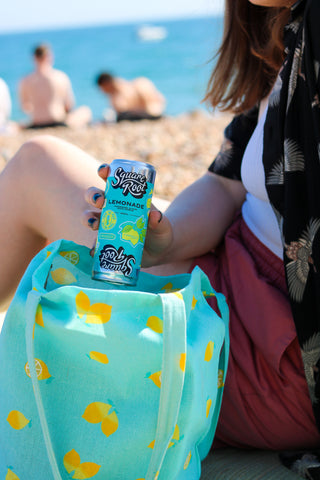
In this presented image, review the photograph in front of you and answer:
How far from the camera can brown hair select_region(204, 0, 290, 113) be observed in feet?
5.70

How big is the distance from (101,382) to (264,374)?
462 millimetres

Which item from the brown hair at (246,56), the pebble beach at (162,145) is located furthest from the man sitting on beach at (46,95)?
the brown hair at (246,56)

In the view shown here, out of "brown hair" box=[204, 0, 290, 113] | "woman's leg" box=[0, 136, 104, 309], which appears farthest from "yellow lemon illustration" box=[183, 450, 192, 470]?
"brown hair" box=[204, 0, 290, 113]

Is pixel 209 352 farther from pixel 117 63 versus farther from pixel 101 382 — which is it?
pixel 117 63

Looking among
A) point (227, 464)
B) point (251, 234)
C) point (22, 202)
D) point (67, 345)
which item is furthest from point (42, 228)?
point (227, 464)

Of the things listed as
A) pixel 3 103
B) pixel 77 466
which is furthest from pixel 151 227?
pixel 3 103

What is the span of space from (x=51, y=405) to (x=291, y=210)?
2.13 ft

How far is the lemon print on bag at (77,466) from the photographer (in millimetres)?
1055

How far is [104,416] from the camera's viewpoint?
105 cm

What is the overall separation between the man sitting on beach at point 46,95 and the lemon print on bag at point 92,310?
26.9ft

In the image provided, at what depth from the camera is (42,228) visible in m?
1.71

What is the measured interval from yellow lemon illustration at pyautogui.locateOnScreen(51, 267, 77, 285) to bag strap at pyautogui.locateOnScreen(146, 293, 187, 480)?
26 cm

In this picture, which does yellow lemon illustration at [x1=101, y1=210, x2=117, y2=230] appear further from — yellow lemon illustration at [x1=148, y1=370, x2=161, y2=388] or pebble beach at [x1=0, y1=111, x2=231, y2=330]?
pebble beach at [x1=0, y1=111, x2=231, y2=330]

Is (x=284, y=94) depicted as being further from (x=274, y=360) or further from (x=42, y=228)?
(x=42, y=228)
